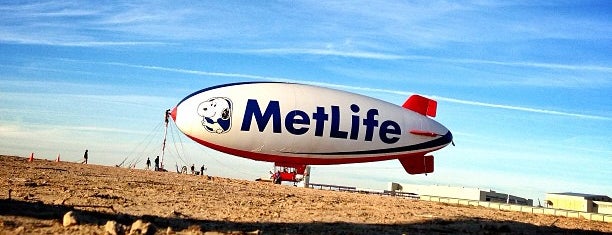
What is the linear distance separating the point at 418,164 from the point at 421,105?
489 centimetres

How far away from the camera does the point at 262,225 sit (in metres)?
21.2

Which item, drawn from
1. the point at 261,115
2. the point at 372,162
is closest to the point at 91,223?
the point at 261,115

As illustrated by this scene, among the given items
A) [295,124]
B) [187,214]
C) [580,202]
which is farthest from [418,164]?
[580,202]

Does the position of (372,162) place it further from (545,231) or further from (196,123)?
(545,231)

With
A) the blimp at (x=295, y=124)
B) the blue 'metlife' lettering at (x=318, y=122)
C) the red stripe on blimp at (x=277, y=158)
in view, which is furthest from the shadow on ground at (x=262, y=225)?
the red stripe on blimp at (x=277, y=158)

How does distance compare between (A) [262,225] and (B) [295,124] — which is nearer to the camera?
(A) [262,225]

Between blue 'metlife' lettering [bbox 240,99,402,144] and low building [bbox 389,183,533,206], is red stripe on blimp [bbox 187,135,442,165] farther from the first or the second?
low building [bbox 389,183,533,206]

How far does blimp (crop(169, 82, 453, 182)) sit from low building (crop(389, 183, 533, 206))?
3732cm

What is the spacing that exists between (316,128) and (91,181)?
597 inches

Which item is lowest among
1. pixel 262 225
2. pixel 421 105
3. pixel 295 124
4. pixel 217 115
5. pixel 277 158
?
pixel 262 225

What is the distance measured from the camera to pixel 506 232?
81.2 ft

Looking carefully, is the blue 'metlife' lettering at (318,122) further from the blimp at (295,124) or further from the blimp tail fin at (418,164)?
the blimp tail fin at (418,164)

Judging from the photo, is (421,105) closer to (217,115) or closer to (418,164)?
(418,164)

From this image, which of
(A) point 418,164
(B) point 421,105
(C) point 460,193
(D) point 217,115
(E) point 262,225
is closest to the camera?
(E) point 262,225
